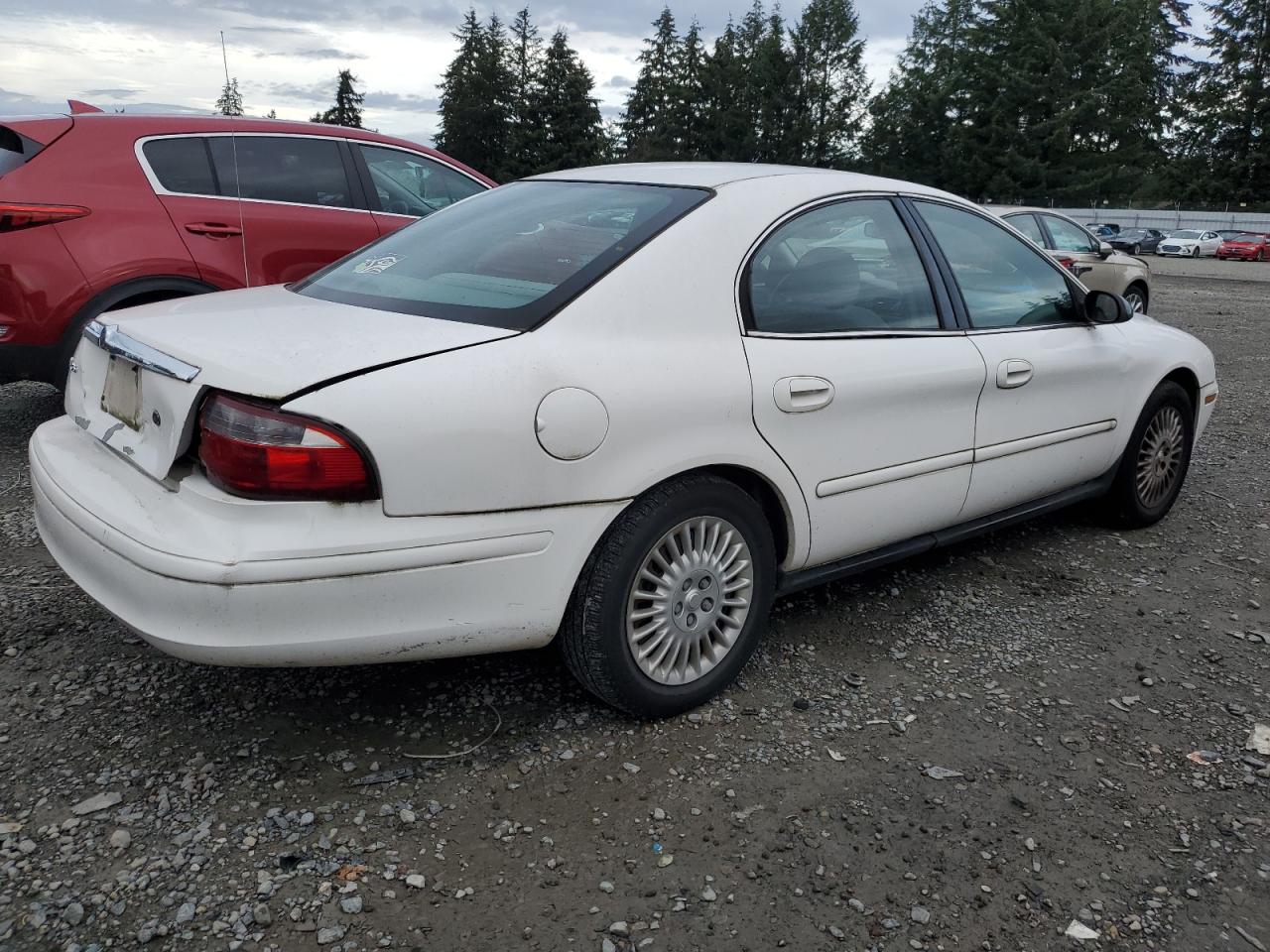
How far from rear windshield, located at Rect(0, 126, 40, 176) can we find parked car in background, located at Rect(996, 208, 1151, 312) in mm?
9643

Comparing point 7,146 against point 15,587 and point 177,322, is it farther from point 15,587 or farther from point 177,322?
point 177,322

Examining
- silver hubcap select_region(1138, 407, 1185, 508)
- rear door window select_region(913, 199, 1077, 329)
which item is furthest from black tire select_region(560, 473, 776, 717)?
silver hubcap select_region(1138, 407, 1185, 508)

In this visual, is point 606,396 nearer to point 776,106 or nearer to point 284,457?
point 284,457

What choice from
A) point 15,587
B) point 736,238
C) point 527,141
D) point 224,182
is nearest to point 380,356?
point 736,238

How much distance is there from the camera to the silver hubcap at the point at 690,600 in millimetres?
2820

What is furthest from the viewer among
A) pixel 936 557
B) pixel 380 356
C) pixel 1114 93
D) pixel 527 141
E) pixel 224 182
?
pixel 527 141

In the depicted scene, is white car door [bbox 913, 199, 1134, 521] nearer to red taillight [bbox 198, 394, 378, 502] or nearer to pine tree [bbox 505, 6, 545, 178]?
red taillight [bbox 198, 394, 378, 502]

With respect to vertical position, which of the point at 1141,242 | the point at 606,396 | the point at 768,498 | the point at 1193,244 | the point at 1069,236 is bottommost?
the point at 1141,242

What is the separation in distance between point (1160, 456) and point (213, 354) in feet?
13.1

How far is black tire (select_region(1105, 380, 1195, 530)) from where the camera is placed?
177 inches

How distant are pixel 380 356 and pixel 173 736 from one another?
124cm

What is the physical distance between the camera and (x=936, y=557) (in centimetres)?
439

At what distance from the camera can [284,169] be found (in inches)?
235

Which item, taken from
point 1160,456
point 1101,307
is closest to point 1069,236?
point 1160,456
